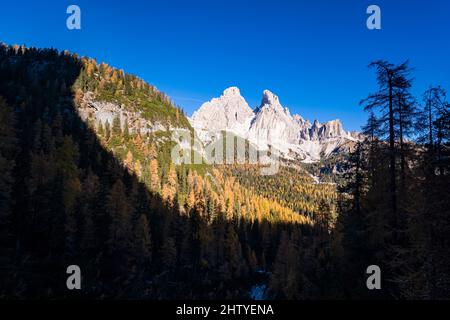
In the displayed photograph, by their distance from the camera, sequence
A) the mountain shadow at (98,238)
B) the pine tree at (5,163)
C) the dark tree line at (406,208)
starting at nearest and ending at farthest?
the dark tree line at (406,208), the pine tree at (5,163), the mountain shadow at (98,238)

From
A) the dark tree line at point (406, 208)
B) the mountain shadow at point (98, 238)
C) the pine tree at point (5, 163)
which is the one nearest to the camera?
the dark tree line at point (406, 208)

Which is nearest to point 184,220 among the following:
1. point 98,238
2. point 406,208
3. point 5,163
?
point 98,238

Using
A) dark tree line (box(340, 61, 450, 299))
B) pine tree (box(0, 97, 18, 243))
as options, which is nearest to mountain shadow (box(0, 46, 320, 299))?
pine tree (box(0, 97, 18, 243))

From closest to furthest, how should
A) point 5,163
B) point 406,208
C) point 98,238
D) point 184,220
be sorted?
point 406,208 → point 5,163 → point 98,238 → point 184,220

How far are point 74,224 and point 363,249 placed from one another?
40.3m

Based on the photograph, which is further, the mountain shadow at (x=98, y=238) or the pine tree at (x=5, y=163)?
the mountain shadow at (x=98, y=238)

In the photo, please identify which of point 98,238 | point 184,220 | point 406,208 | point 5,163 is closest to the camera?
point 406,208

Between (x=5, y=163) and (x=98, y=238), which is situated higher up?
(x=5, y=163)

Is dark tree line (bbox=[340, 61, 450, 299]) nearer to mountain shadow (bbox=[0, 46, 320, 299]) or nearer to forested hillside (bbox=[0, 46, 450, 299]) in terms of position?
forested hillside (bbox=[0, 46, 450, 299])

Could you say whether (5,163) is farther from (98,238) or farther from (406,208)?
(406,208)

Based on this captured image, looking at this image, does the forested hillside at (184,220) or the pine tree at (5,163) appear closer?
the forested hillside at (184,220)

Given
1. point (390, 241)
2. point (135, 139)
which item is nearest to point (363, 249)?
point (390, 241)

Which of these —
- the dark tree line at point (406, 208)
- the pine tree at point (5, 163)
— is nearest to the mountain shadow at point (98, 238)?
the pine tree at point (5, 163)

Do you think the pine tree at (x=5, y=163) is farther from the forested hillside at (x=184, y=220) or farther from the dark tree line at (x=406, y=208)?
the dark tree line at (x=406, y=208)
